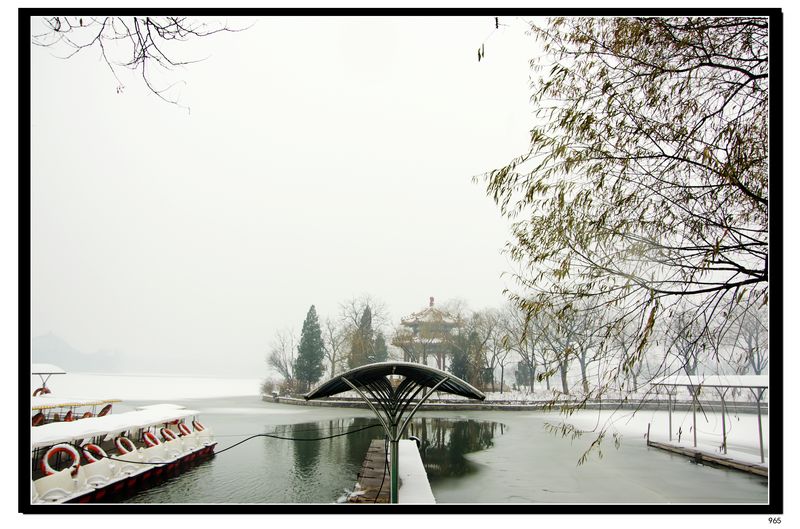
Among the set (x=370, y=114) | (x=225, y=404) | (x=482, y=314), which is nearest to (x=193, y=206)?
(x=225, y=404)

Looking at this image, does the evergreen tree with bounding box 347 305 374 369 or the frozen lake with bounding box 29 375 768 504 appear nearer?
the frozen lake with bounding box 29 375 768 504

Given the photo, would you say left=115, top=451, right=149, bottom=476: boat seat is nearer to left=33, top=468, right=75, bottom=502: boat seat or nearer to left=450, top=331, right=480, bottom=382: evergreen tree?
left=33, top=468, right=75, bottom=502: boat seat

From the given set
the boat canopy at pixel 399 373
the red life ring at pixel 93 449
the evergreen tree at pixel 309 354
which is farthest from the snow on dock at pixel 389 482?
the evergreen tree at pixel 309 354

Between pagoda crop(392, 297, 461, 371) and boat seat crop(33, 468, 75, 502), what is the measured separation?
14737 millimetres

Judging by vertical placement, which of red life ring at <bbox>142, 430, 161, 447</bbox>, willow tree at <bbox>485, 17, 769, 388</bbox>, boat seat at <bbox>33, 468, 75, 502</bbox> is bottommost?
red life ring at <bbox>142, 430, 161, 447</bbox>

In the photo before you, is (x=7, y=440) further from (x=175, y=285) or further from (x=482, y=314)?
(x=482, y=314)

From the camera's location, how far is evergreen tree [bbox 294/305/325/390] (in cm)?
1880

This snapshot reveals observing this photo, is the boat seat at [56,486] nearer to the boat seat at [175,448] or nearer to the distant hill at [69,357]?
the distant hill at [69,357]

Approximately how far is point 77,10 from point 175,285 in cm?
1282

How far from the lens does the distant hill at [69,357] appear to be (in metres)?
3.44

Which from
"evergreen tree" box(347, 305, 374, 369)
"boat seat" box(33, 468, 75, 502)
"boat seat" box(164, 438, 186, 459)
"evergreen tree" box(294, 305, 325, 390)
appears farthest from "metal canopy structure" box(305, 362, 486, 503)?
"evergreen tree" box(294, 305, 325, 390)

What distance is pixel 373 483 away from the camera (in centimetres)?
478

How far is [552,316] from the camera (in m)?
3.06

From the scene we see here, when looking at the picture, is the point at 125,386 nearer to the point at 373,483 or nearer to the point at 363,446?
the point at 363,446
